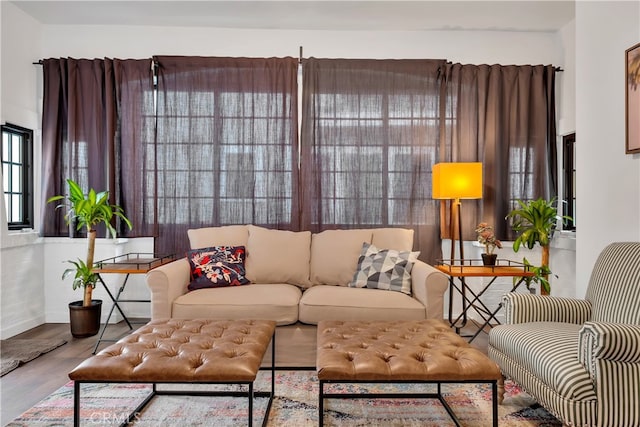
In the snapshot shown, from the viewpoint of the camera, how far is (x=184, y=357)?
1.92m

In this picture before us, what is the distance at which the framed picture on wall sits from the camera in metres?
2.57

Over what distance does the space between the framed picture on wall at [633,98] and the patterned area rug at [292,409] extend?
5.17ft

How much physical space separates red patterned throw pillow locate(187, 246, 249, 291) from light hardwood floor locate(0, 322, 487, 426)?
626 mm

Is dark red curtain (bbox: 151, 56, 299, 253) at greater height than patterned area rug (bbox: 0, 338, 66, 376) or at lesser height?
greater

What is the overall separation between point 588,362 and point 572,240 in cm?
234

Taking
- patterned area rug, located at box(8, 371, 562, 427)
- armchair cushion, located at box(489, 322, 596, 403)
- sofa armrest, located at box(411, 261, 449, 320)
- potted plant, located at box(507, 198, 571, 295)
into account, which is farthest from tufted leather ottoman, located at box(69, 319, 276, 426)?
potted plant, located at box(507, 198, 571, 295)

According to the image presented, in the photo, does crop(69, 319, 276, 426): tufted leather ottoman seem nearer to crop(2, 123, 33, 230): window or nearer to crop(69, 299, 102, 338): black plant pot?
crop(69, 299, 102, 338): black plant pot

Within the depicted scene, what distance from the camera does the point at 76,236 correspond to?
4.21m

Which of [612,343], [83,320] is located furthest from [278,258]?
[612,343]

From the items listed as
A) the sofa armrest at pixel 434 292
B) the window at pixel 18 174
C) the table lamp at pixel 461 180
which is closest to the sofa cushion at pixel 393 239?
the table lamp at pixel 461 180

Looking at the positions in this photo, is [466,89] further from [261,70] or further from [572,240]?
[261,70]

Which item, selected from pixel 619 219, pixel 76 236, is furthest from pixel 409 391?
pixel 76 236

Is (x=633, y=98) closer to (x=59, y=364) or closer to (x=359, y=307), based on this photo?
(x=359, y=307)

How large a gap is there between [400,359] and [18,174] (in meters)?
3.98
